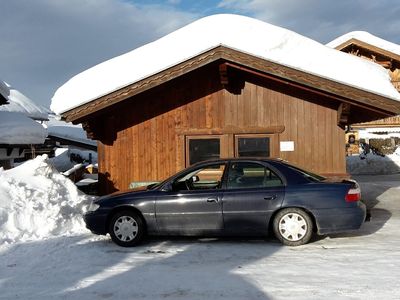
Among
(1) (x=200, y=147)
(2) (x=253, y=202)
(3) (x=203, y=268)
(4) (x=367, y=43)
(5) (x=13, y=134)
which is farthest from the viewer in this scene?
(4) (x=367, y=43)

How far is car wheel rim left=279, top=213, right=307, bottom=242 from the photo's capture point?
8.29 metres

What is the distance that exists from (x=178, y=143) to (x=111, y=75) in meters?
2.30

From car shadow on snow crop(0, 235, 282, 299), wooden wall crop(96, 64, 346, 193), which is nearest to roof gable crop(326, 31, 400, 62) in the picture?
wooden wall crop(96, 64, 346, 193)

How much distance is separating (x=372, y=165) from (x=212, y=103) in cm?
1699

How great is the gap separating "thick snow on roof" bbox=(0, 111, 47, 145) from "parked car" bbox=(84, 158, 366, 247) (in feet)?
24.9

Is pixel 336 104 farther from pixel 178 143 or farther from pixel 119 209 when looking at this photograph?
pixel 119 209

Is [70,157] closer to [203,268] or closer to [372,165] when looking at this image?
[372,165]

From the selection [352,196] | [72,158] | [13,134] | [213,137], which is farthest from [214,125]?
[72,158]

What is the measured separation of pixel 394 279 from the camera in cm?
621

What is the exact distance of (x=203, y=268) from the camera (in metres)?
6.97

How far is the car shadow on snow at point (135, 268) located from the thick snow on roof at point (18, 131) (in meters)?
7.29

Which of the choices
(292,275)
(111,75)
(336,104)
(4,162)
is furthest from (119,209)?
(4,162)

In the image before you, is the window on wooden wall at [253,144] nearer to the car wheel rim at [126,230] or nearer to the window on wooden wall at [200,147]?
the window on wooden wall at [200,147]

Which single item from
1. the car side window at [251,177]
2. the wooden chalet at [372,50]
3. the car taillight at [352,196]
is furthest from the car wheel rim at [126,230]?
the wooden chalet at [372,50]
